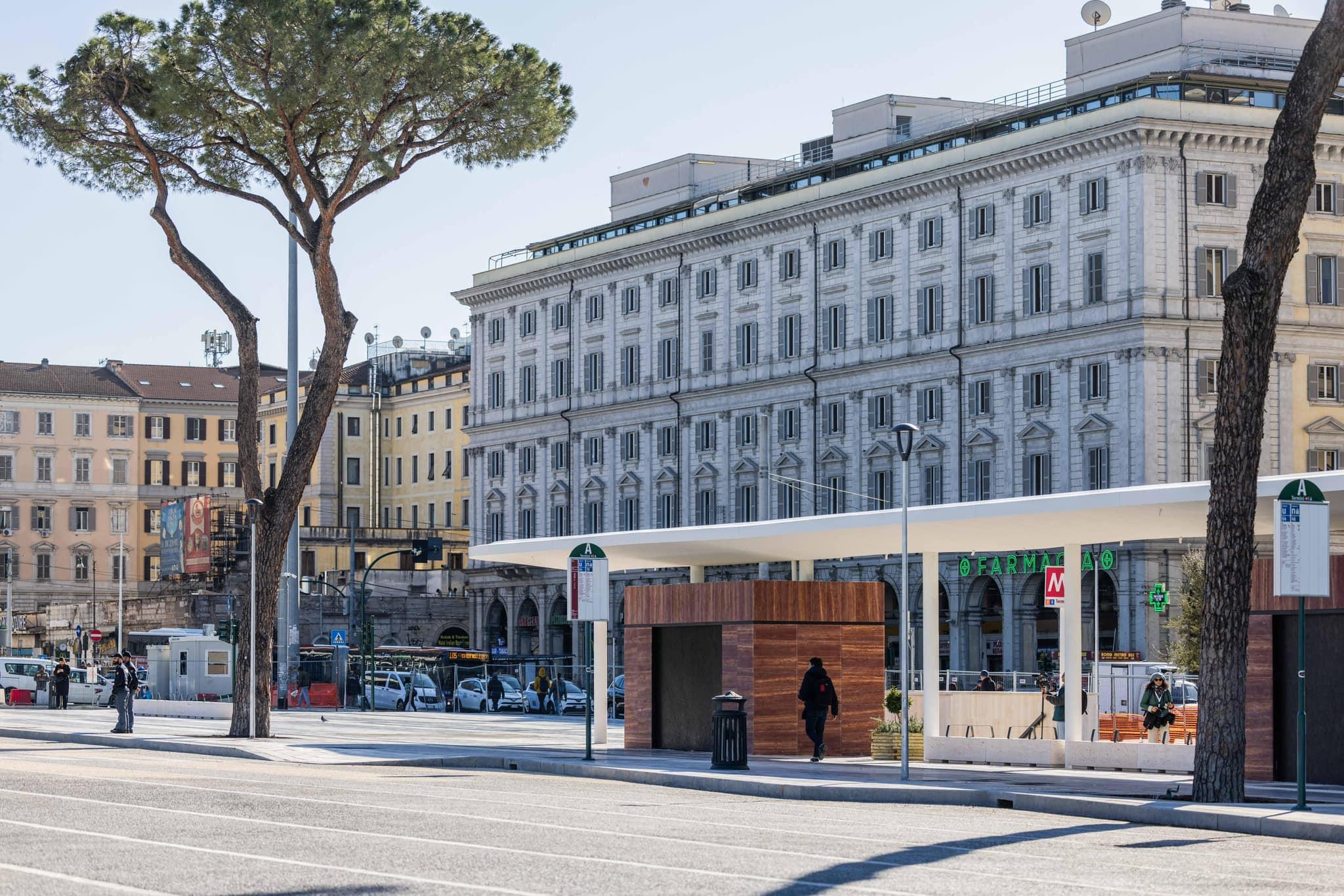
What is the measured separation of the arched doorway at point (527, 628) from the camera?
107m

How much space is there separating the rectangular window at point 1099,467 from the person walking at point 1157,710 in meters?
38.7

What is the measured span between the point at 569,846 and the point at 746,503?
7501 centimetres

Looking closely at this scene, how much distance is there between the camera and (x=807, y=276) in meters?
89.3

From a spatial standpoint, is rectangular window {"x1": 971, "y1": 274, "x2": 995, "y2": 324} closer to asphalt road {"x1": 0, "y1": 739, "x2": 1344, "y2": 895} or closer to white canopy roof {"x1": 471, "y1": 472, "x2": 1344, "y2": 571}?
white canopy roof {"x1": 471, "y1": 472, "x2": 1344, "y2": 571}

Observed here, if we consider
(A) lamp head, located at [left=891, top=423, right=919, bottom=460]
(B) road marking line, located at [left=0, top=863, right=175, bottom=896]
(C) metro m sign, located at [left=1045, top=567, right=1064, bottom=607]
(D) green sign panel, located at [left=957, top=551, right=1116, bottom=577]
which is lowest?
(B) road marking line, located at [left=0, top=863, right=175, bottom=896]

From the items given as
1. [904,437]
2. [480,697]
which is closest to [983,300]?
[480,697]

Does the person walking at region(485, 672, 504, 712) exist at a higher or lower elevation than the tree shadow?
lower

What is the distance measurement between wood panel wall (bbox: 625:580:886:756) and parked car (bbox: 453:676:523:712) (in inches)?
1654

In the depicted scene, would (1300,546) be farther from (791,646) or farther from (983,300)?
(983,300)

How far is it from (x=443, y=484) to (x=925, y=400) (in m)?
49.8

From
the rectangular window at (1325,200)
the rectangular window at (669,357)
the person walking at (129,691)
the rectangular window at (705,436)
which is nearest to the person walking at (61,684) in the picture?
the person walking at (129,691)

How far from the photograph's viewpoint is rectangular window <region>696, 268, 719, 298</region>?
94625mm

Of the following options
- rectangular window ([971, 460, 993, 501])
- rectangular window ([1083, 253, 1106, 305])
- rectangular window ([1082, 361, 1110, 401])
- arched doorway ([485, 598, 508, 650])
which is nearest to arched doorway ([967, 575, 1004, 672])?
rectangular window ([971, 460, 993, 501])

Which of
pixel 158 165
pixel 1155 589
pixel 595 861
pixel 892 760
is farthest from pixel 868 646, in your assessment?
pixel 1155 589
